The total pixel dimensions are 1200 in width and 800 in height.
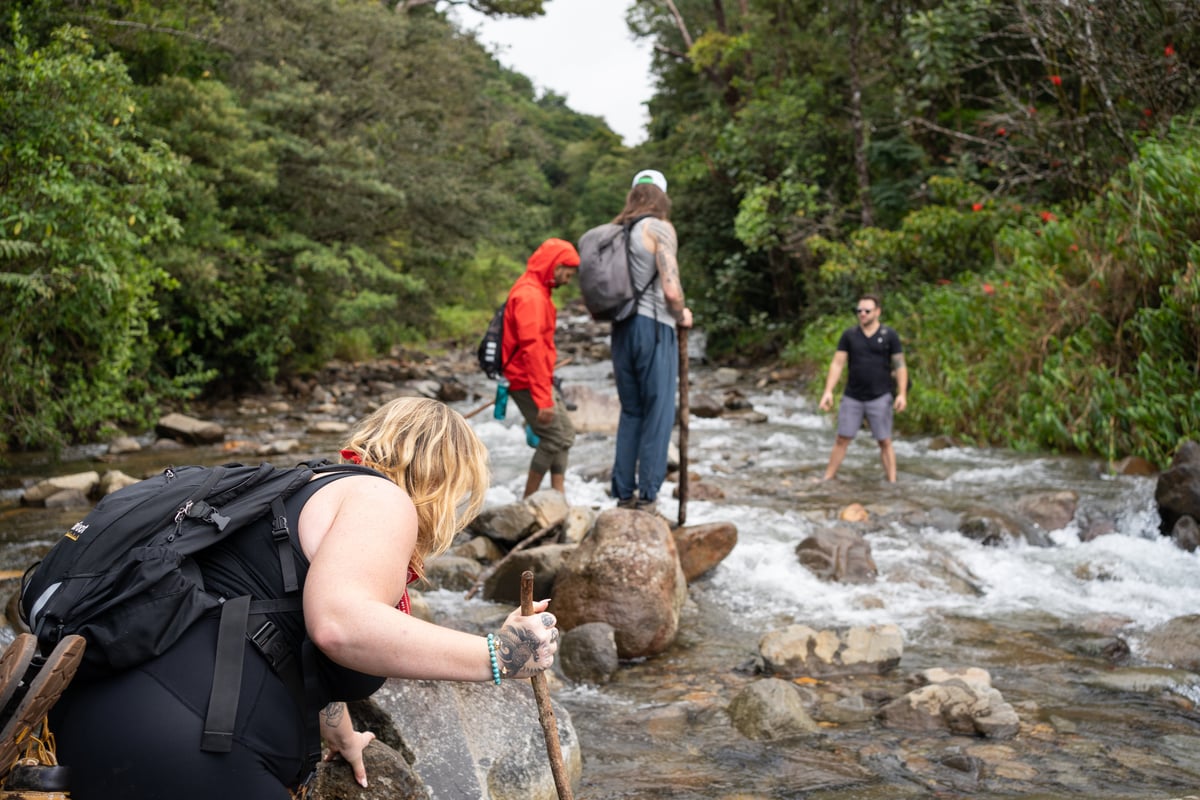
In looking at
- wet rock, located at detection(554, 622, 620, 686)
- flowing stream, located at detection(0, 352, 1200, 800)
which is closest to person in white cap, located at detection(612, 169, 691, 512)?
flowing stream, located at detection(0, 352, 1200, 800)

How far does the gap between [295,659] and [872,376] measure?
823 centimetres

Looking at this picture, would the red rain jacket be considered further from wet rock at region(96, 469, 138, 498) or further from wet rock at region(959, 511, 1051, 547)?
wet rock at region(96, 469, 138, 498)

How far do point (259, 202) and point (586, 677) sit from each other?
48.4ft

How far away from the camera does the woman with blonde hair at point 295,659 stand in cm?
194

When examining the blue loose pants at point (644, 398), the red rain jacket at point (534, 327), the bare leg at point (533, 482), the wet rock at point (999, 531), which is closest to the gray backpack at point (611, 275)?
the blue loose pants at point (644, 398)

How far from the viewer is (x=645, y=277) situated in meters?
6.46

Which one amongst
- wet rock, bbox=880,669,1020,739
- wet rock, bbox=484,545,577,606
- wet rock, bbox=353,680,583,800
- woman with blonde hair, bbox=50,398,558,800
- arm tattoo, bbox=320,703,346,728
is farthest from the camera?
wet rock, bbox=484,545,577,606

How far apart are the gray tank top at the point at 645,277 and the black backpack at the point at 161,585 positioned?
4.47 m

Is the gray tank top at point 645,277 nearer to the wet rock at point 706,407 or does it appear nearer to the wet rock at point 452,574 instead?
the wet rock at point 452,574

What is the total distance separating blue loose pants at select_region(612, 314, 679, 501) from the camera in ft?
21.3

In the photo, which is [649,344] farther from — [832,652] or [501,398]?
[832,652]

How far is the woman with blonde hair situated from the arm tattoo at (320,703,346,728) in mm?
398

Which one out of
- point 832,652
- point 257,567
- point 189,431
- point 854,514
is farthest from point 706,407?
point 257,567

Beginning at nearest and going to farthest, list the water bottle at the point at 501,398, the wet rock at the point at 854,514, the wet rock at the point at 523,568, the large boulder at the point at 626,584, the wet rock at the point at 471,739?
the wet rock at the point at 471,739 → the large boulder at the point at 626,584 → the wet rock at the point at 523,568 → the water bottle at the point at 501,398 → the wet rock at the point at 854,514
